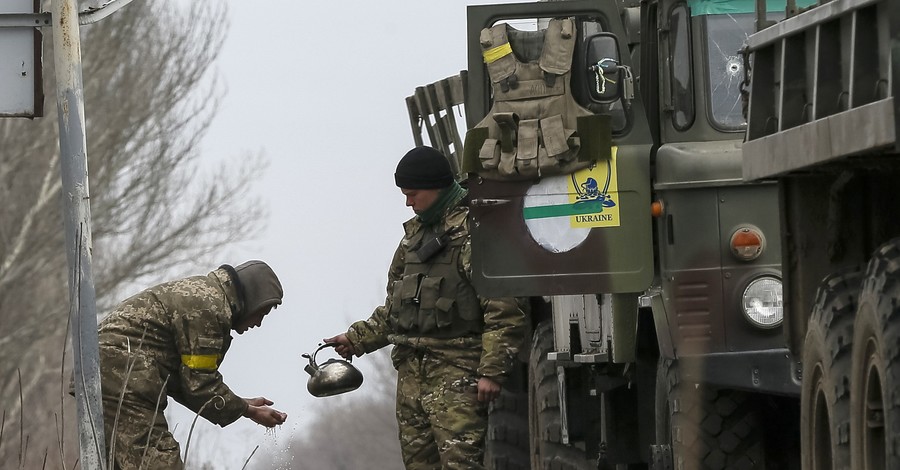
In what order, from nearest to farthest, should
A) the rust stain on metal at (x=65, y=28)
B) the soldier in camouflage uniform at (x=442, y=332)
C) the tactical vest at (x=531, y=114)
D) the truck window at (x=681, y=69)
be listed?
1. the rust stain on metal at (x=65, y=28)
2. the tactical vest at (x=531, y=114)
3. the truck window at (x=681, y=69)
4. the soldier in camouflage uniform at (x=442, y=332)

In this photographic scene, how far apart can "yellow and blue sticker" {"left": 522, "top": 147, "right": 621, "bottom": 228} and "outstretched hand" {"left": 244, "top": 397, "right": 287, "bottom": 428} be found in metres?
2.09

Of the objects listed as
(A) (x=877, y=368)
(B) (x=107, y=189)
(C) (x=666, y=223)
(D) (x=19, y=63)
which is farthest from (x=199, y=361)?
(B) (x=107, y=189)

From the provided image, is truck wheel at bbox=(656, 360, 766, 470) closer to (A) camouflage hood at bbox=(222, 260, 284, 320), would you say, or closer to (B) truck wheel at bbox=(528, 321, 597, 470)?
(B) truck wheel at bbox=(528, 321, 597, 470)

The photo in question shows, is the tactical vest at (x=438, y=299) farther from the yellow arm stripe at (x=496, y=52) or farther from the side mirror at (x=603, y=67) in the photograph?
the side mirror at (x=603, y=67)

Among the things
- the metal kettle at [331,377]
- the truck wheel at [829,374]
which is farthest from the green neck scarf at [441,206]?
the truck wheel at [829,374]

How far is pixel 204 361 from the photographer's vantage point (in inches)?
361

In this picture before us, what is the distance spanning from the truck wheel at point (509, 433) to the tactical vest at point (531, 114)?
2840mm

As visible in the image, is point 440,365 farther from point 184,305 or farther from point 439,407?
point 184,305

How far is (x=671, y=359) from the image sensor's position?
7891mm

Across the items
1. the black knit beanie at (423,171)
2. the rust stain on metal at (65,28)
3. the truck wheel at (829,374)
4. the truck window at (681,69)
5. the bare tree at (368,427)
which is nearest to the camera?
the truck wheel at (829,374)

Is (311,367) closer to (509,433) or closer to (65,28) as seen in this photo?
(509,433)

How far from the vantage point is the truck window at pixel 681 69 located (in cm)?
814

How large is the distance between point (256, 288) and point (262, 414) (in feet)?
2.07

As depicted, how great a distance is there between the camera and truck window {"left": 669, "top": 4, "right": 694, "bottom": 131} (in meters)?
8.14
